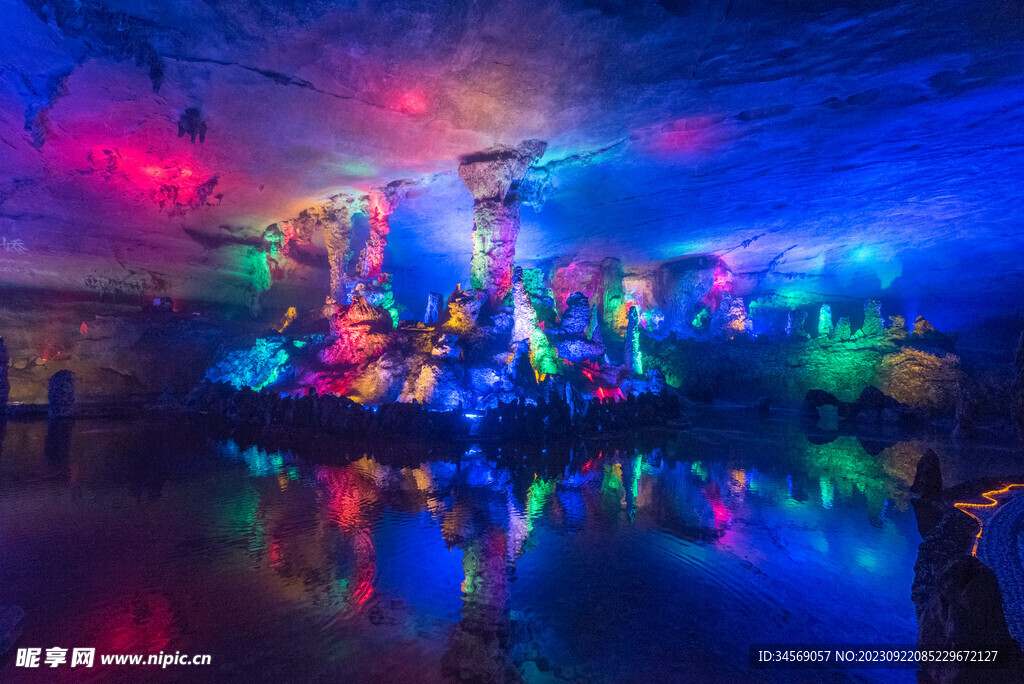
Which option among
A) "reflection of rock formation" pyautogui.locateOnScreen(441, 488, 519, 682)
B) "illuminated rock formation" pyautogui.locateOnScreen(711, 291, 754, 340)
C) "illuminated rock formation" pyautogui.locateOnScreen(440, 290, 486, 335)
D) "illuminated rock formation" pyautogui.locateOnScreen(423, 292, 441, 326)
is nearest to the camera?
"reflection of rock formation" pyautogui.locateOnScreen(441, 488, 519, 682)

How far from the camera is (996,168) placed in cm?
1241

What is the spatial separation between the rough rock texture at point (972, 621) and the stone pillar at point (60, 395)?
779 inches

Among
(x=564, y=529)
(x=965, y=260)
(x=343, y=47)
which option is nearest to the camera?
(x=564, y=529)

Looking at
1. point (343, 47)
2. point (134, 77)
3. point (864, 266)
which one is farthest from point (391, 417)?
point (864, 266)

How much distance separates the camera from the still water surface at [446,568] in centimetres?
311

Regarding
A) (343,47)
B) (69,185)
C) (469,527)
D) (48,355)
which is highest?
(343,47)

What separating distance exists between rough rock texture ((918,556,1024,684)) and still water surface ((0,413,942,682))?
39 centimetres

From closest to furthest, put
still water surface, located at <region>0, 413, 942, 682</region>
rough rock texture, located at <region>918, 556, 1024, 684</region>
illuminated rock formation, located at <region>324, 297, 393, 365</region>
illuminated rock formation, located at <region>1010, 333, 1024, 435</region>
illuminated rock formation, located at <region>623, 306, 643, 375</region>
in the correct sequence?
rough rock texture, located at <region>918, 556, 1024, 684</region> → still water surface, located at <region>0, 413, 942, 682</region> → illuminated rock formation, located at <region>1010, 333, 1024, 435</region> → illuminated rock formation, located at <region>324, 297, 393, 365</region> → illuminated rock formation, located at <region>623, 306, 643, 375</region>

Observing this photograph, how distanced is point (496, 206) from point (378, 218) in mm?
4887

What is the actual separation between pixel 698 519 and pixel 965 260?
75.3 feet

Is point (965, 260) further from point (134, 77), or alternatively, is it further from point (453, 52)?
point (134, 77)

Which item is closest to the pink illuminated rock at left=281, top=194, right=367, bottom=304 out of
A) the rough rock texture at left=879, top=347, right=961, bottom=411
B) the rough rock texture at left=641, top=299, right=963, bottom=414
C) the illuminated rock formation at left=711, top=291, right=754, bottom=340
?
the rough rock texture at left=641, top=299, right=963, bottom=414

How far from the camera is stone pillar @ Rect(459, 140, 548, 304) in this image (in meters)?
12.8

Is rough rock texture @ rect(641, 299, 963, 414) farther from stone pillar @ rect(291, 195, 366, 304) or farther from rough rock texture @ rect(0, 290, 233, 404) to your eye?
rough rock texture @ rect(0, 290, 233, 404)
